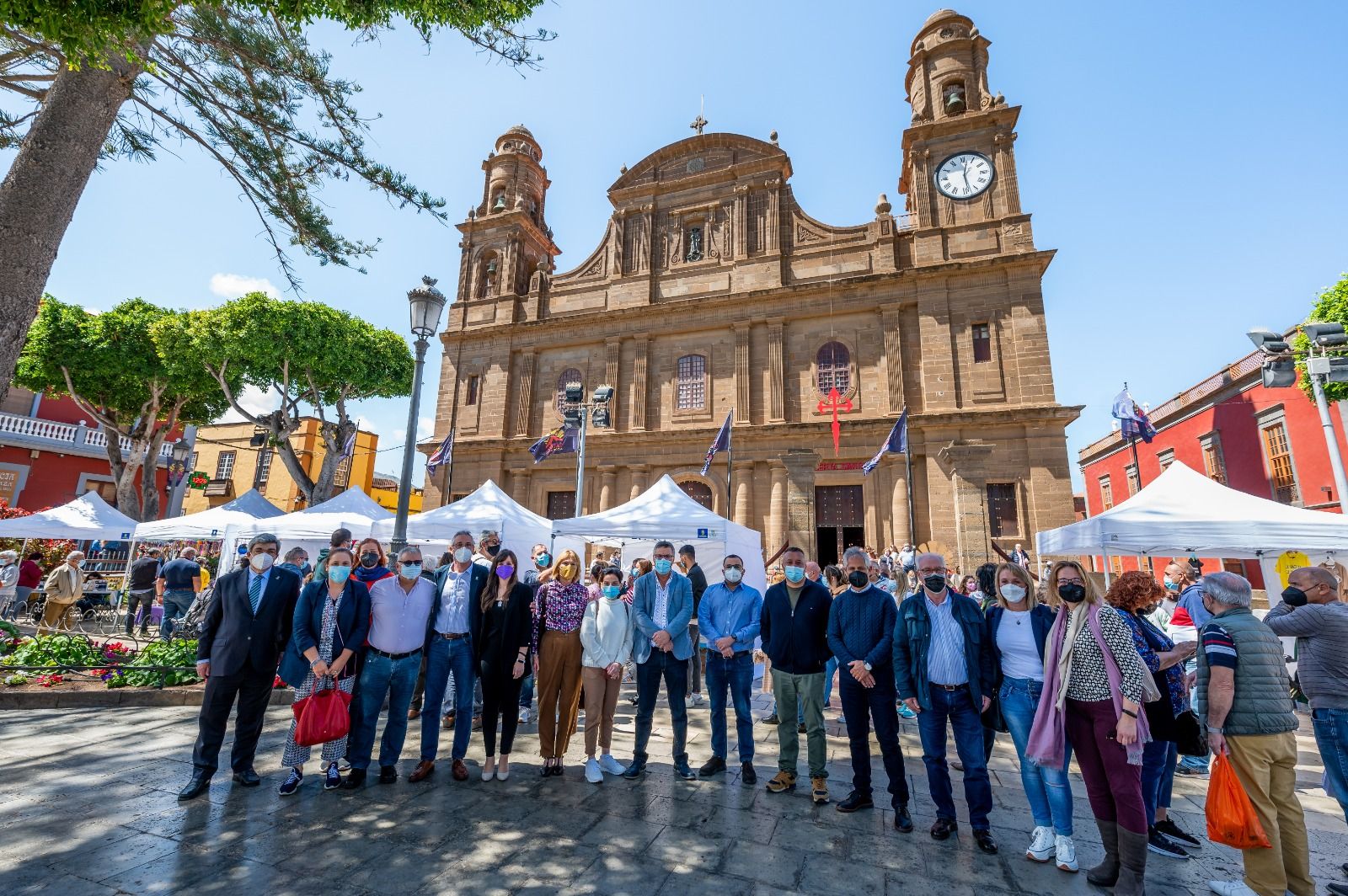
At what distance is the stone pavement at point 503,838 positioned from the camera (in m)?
3.32

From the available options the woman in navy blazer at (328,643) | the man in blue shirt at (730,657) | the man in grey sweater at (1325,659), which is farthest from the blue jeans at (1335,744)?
the woman in navy blazer at (328,643)

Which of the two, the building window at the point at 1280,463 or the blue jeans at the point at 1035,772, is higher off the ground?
the building window at the point at 1280,463

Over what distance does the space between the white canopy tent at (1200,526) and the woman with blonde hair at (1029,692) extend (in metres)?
5.90

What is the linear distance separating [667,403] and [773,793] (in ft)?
56.1

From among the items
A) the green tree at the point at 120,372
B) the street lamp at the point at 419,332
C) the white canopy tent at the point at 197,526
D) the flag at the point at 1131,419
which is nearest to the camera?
the street lamp at the point at 419,332

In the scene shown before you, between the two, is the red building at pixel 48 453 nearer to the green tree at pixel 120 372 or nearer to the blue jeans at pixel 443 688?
the green tree at pixel 120 372

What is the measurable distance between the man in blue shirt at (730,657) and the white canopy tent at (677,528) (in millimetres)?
4322

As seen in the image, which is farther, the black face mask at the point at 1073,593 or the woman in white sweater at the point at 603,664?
the woman in white sweater at the point at 603,664

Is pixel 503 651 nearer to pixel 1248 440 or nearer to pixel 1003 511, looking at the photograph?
pixel 1003 511

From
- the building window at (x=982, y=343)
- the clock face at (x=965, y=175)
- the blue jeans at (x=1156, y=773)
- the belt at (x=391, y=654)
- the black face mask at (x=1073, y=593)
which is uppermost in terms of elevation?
the clock face at (x=965, y=175)

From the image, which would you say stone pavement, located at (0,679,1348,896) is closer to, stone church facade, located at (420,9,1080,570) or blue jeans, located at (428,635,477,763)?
blue jeans, located at (428,635,477,763)

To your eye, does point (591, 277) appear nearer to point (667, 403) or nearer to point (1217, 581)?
point (667, 403)

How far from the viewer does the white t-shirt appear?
3924mm

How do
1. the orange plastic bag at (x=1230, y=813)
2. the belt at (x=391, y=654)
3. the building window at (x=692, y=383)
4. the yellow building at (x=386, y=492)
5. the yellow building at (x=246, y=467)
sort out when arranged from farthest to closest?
the yellow building at (x=386, y=492), the yellow building at (x=246, y=467), the building window at (x=692, y=383), the belt at (x=391, y=654), the orange plastic bag at (x=1230, y=813)
